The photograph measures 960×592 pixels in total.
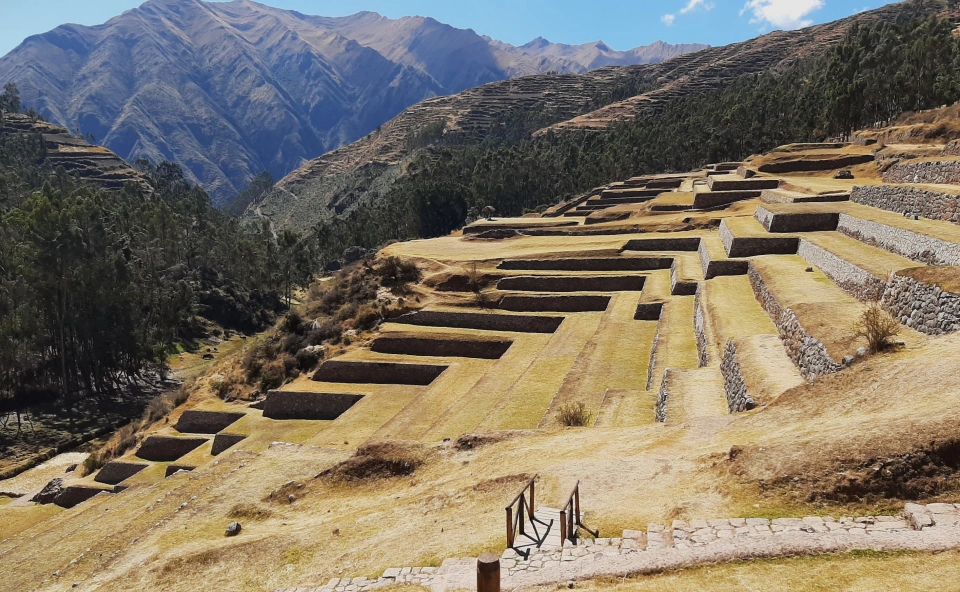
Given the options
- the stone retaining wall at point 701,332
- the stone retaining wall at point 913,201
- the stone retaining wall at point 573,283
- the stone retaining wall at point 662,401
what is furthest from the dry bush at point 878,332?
the stone retaining wall at point 573,283

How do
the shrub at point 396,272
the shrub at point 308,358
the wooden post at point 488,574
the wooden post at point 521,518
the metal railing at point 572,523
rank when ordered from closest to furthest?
1. the wooden post at point 488,574
2. the metal railing at point 572,523
3. the wooden post at point 521,518
4. the shrub at point 308,358
5. the shrub at point 396,272

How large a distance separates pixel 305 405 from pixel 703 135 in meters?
67.4

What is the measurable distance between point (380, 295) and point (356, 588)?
1035 inches

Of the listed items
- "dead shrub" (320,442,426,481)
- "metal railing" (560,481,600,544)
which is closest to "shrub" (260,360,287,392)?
"dead shrub" (320,442,426,481)

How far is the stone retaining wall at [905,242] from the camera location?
15.4 m

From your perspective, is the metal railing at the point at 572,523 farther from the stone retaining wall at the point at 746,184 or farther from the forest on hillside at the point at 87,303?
the forest on hillside at the point at 87,303

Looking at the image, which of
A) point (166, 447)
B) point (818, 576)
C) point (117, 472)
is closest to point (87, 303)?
point (117, 472)

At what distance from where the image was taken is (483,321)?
104 ft

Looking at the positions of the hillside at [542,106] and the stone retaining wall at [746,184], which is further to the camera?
the hillside at [542,106]

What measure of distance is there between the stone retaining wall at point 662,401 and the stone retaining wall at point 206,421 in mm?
19586

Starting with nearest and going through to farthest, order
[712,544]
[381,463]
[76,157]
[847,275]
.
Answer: [712,544]
[381,463]
[847,275]
[76,157]

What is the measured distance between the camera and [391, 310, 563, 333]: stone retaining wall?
30797 mm

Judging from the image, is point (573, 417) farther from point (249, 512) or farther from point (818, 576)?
point (818, 576)

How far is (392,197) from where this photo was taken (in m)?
93.7
